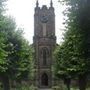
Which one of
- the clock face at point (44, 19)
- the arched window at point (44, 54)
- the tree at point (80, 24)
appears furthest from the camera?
the clock face at point (44, 19)

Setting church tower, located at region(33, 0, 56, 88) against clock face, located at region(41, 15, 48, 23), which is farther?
clock face, located at region(41, 15, 48, 23)

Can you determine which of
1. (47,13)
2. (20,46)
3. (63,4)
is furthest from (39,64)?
(63,4)

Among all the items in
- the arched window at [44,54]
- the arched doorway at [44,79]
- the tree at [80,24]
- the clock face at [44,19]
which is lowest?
the arched doorway at [44,79]

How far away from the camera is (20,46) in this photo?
154 feet

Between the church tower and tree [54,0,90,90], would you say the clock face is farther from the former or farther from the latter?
tree [54,0,90,90]

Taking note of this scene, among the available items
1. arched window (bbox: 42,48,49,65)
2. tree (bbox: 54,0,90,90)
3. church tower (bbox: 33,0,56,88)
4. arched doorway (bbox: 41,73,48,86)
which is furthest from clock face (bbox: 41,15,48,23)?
tree (bbox: 54,0,90,90)

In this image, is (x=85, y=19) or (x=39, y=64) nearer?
(x=85, y=19)

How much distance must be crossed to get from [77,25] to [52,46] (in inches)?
2758

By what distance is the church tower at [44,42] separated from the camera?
96.3m

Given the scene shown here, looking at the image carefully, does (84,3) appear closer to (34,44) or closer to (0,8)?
(0,8)

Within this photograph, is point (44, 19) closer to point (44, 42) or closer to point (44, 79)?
point (44, 42)

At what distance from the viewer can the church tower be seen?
96.3m

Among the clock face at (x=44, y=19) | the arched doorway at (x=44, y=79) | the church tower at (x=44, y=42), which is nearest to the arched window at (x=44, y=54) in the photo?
the church tower at (x=44, y=42)

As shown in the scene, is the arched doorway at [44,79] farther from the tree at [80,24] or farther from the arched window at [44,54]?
the tree at [80,24]
